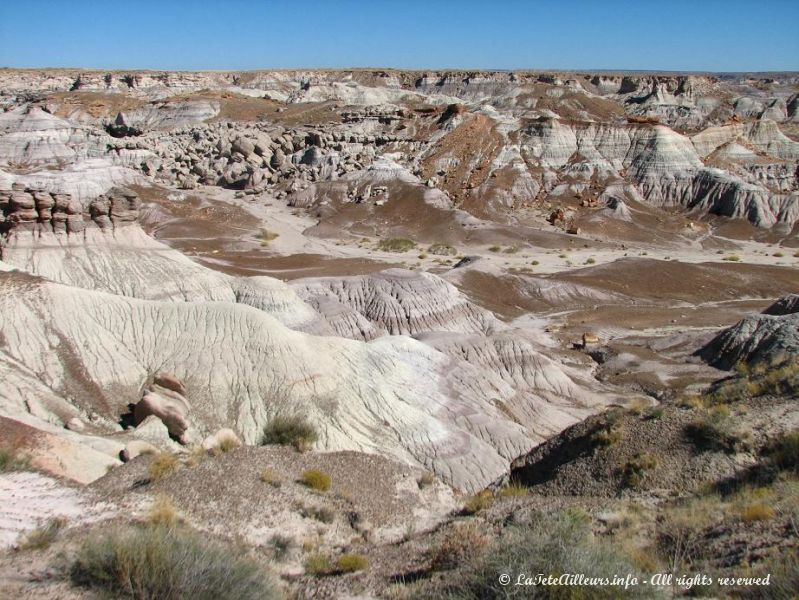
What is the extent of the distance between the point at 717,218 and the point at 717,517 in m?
76.8

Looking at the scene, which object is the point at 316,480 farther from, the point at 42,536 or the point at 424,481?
the point at 42,536

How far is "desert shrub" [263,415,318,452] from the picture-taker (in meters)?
15.8

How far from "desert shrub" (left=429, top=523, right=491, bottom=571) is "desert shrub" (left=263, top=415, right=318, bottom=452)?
6.41m

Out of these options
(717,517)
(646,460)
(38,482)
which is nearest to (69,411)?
(38,482)

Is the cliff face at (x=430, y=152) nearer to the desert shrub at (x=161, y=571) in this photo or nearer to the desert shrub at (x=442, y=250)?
the desert shrub at (x=442, y=250)

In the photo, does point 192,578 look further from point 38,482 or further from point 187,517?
point 38,482

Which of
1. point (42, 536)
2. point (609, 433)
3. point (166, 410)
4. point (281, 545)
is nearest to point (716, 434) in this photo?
point (609, 433)

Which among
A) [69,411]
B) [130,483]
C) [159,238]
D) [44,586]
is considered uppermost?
[44,586]

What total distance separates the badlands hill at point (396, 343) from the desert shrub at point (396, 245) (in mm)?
602

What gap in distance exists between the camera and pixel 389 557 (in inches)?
397

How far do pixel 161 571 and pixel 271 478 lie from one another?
5.52 meters

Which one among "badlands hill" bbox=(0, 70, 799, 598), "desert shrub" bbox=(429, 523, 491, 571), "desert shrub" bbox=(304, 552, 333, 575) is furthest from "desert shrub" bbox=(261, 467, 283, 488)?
"desert shrub" bbox=(429, 523, 491, 571)

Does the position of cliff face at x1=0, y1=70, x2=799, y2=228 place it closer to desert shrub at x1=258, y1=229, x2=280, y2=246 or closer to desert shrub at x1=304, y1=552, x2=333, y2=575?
desert shrub at x1=258, y1=229, x2=280, y2=246

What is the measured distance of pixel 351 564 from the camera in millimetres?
9594
